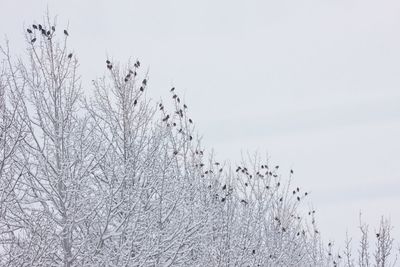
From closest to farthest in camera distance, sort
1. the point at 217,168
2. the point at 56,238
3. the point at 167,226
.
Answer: the point at 56,238 < the point at 167,226 < the point at 217,168

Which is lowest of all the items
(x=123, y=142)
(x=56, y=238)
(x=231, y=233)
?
(x=56, y=238)

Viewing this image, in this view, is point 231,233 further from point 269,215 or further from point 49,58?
point 49,58

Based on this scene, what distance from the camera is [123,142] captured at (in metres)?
11.3

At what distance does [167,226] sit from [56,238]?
2.32 m

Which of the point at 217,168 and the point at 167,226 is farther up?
the point at 217,168

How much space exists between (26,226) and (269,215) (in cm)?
945

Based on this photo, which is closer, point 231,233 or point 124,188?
point 124,188

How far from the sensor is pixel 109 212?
8969 millimetres

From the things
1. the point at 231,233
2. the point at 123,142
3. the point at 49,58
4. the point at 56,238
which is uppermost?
Result: the point at 49,58

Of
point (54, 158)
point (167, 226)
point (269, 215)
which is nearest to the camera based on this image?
point (54, 158)

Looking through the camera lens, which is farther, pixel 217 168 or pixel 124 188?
pixel 217 168

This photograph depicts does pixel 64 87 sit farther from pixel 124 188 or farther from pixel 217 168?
pixel 217 168

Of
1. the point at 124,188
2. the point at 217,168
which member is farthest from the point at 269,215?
the point at 124,188

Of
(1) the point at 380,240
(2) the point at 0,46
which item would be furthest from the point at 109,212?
(1) the point at 380,240
